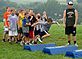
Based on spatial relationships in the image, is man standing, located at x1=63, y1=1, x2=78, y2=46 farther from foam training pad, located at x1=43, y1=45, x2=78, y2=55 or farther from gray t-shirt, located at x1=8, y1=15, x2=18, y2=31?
gray t-shirt, located at x1=8, y1=15, x2=18, y2=31

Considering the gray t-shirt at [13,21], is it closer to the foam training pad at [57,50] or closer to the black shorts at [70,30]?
the black shorts at [70,30]

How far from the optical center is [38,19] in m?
17.3

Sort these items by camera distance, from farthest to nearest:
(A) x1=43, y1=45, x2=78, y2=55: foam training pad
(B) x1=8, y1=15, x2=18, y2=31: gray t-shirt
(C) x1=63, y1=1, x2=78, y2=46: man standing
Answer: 1. (B) x1=8, y1=15, x2=18, y2=31: gray t-shirt
2. (C) x1=63, y1=1, x2=78, y2=46: man standing
3. (A) x1=43, y1=45, x2=78, y2=55: foam training pad

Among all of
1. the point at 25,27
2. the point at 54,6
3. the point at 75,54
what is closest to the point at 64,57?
the point at 75,54

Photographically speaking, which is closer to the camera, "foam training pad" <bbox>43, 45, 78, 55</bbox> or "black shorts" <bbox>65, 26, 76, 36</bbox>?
"foam training pad" <bbox>43, 45, 78, 55</bbox>

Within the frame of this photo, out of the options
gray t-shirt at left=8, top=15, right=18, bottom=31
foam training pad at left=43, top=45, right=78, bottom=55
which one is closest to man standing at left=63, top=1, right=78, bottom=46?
foam training pad at left=43, top=45, right=78, bottom=55

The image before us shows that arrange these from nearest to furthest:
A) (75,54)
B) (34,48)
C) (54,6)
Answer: (75,54)
(34,48)
(54,6)

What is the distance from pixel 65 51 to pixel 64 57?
1271mm

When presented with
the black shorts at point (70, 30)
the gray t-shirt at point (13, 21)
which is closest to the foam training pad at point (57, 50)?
the black shorts at point (70, 30)

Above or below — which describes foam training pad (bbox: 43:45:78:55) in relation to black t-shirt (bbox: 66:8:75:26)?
below

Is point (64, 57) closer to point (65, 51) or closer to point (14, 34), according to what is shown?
point (65, 51)

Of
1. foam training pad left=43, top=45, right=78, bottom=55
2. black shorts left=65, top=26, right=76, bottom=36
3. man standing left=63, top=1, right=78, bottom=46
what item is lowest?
foam training pad left=43, top=45, right=78, bottom=55

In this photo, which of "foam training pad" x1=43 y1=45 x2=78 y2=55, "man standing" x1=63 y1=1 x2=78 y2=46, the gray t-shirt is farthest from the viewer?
the gray t-shirt

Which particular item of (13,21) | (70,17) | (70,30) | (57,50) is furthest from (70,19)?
(13,21)
